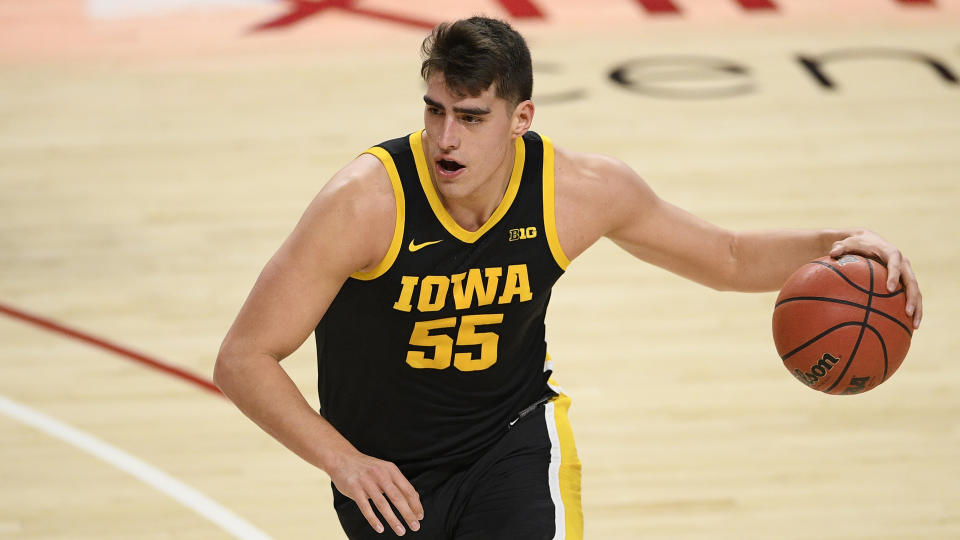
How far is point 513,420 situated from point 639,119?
5.33 meters

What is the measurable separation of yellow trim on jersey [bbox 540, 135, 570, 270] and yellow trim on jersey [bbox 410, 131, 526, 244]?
85mm

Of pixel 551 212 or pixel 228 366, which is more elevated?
pixel 551 212

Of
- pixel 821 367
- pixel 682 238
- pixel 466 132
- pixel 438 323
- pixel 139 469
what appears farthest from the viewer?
pixel 139 469

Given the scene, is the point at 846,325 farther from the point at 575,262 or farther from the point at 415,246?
the point at 575,262

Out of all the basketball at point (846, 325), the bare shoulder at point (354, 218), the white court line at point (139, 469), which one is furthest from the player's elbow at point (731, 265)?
the white court line at point (139, 469)

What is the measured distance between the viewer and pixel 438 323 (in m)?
3.46

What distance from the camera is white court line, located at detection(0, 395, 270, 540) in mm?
4848

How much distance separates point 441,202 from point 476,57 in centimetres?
46

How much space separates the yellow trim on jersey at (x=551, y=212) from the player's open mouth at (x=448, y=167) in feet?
1.21

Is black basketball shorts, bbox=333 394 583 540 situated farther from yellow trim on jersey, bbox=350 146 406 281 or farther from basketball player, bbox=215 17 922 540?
yellow trim on jersey, bbox=350 146 406 281

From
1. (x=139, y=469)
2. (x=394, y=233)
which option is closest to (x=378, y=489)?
(x=394, y=233)

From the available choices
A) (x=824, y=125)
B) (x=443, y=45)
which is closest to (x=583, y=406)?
(x=443, y=45)

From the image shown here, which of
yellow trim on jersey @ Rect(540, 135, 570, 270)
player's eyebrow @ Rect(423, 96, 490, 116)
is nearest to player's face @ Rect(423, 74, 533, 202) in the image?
player's eyebrow @ Rect(423, 96, 490, 116)

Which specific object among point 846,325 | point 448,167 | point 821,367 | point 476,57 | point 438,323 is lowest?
point 821,367
